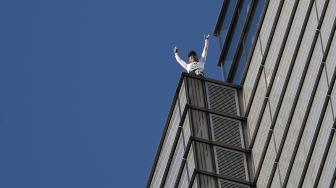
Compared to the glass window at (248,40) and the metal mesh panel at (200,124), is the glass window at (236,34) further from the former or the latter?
the metal mesh panel at (200,124)

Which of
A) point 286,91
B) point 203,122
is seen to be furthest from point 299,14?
point 203,122

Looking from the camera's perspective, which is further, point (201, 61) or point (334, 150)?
point (201, 61)

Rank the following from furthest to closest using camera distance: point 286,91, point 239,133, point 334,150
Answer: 1. point 239,133
2. point 286,91
3. point 334,150

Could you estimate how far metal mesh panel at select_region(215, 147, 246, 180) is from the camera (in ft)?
207

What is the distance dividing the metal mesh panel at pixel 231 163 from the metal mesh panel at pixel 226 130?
2.23 ft

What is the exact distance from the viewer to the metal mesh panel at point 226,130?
64875 millimetres

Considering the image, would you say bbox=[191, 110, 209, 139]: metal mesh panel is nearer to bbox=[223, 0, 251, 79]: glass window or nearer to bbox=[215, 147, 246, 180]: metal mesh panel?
bbox=[215, 147, 246, 180]: metal mesh panel

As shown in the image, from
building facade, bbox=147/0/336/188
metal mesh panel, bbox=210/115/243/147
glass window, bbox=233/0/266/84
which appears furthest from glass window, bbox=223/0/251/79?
metal mesh panel, bbox=210/115/243/147

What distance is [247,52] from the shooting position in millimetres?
66562

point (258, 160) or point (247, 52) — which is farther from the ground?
point (247, 52)

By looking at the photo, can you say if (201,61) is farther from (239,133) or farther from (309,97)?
(309,97)

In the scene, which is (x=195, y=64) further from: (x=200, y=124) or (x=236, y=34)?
(x=200, y=124)

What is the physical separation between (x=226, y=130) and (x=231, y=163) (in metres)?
1.98

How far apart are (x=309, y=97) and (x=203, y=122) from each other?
788cm
